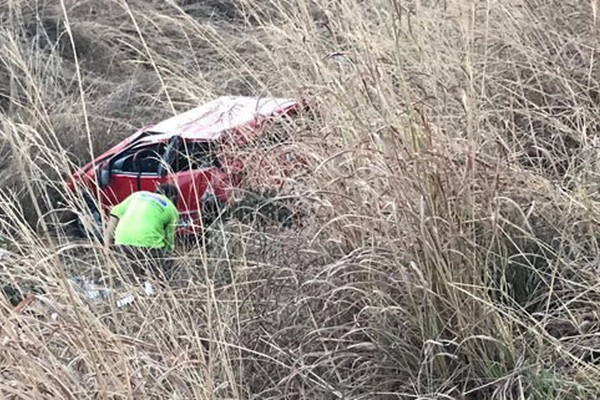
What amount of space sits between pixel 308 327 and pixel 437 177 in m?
0.42

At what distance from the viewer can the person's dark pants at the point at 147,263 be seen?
6.92 feet

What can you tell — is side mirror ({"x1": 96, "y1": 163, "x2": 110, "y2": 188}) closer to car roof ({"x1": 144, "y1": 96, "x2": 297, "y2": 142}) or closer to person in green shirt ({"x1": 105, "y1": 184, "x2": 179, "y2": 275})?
car roof ({"x1": 144, "y1": 96, "x2": 297, "y2": 142})

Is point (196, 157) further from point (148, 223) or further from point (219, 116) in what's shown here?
point (148, 223)

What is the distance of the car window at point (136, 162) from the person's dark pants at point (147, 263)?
1.03 metres

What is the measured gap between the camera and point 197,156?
3.36 meters

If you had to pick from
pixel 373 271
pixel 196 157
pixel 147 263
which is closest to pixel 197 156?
pixel 196 157

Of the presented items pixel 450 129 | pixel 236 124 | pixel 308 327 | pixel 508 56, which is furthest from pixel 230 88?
pixel 308 327

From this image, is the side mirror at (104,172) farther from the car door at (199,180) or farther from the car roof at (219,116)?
the car door at (199,180)

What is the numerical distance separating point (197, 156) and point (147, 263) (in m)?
1.26

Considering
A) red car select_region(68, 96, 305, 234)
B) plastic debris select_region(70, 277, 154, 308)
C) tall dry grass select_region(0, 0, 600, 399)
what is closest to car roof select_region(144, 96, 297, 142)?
red car select_region(68, 96, 305, 234)

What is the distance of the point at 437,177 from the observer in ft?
6.43

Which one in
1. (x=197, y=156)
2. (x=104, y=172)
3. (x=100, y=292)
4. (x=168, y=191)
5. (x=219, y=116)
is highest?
(x=100, y=292)

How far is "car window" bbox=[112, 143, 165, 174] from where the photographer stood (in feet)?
13.3

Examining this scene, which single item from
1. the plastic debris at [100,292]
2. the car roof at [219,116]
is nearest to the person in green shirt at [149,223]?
the car roof at [219,116]
